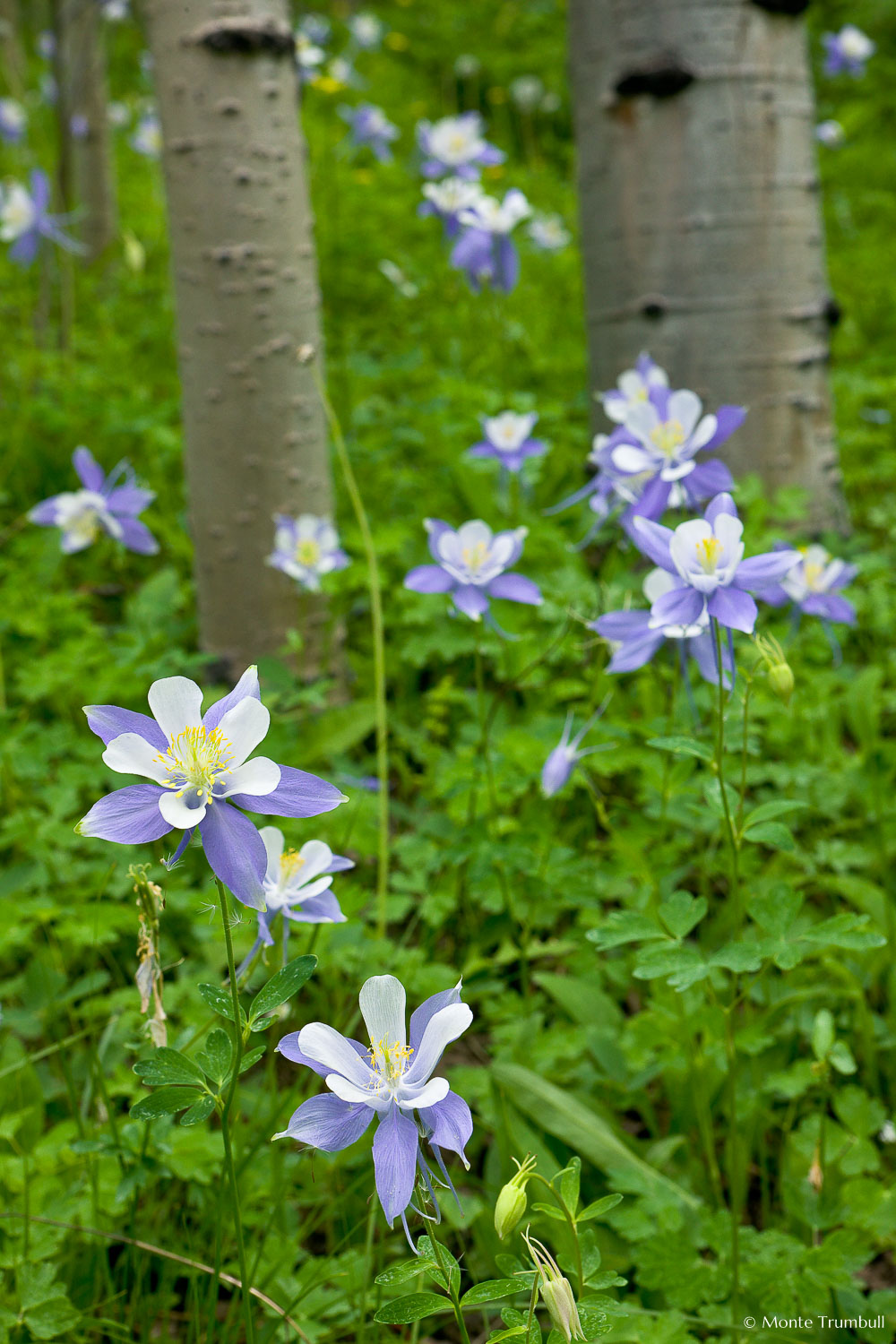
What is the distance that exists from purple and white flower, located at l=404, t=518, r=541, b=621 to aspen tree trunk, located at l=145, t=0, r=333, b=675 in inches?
28.3

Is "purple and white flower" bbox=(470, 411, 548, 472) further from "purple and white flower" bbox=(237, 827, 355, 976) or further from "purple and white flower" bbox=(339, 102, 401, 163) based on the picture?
"purple and white flower" bbox=(339, 102, 401, 163)

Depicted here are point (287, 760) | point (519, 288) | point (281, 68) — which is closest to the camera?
point (287, 760)

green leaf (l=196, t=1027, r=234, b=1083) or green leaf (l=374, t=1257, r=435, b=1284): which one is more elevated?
green leaf (l=196, t=1027, r=234, b=1083)

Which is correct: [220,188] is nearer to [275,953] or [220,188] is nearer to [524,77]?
[275,953]

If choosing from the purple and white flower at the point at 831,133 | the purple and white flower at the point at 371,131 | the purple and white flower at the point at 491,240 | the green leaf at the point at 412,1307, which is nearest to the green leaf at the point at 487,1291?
the green leaf at the point at 412,1307

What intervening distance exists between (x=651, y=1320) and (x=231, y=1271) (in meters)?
0.47

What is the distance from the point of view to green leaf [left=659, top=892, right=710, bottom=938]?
0.99 m

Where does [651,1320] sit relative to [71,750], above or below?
below

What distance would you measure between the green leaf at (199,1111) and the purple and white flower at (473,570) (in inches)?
30.5

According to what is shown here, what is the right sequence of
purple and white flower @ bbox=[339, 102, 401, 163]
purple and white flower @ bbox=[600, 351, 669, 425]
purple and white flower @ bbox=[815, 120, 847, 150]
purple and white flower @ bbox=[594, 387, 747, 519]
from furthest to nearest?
1. purple and white flower @ bbox=[815, 120, 847, 150]
2. purple and white flower @ bbox=[339, 102, 401, 163]
3. purple and white flower @ bbox=[600, 351, 669, 425]
4. purple and white flower @ bbox=[594, 387, 747, 519]

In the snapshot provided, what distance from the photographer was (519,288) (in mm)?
4203

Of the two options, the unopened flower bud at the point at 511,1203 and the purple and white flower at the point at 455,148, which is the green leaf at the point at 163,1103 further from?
the purple and white flower at the point at 455,148

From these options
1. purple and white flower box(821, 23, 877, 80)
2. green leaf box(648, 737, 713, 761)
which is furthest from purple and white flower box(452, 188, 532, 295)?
purple and white flower box(821, 23, 877, 80)

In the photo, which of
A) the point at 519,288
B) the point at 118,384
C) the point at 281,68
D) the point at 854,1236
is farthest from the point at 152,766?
the point at 519,288
